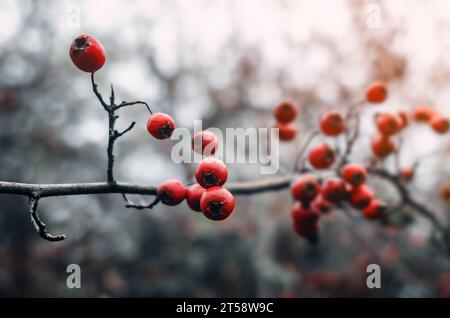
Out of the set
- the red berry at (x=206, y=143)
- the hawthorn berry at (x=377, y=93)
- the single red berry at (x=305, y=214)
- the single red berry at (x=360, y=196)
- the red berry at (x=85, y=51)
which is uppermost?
the hawthorn berry at (x=377, y=93)

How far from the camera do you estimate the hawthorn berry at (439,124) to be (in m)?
3.34

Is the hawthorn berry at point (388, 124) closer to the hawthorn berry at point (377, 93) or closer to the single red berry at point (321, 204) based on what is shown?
the hawthorn berry at point (377, 93)

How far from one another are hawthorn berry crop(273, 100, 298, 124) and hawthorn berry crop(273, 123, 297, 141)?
0.08 metres

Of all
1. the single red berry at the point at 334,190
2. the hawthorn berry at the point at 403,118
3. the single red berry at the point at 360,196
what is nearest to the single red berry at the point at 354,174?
the single red berry at the point at 334,190

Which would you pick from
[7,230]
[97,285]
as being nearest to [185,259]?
[97,285]

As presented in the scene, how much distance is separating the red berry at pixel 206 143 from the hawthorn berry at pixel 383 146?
68.3 inches

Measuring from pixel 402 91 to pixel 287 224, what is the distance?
4163 mm

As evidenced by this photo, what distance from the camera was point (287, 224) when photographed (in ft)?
29.1

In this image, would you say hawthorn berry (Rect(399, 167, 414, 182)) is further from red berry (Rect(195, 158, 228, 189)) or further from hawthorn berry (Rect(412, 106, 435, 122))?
red berry (Rect(195, 158, 228, 189))

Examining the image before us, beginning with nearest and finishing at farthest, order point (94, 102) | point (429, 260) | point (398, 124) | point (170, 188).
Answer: point (170, 188) < point (398, 124) < point (94, 102) < point (429, 260)

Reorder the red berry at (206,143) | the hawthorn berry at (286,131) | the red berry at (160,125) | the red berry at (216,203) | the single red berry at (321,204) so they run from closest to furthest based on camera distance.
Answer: the red berry at (216,203) < the red berry at (160,125) < the red berry at (206,143) < the single red berry at (321,204) < the hawthorn berry at (286,131)

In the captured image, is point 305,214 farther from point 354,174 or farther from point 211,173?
point 211,173

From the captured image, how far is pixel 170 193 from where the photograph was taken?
190cm
